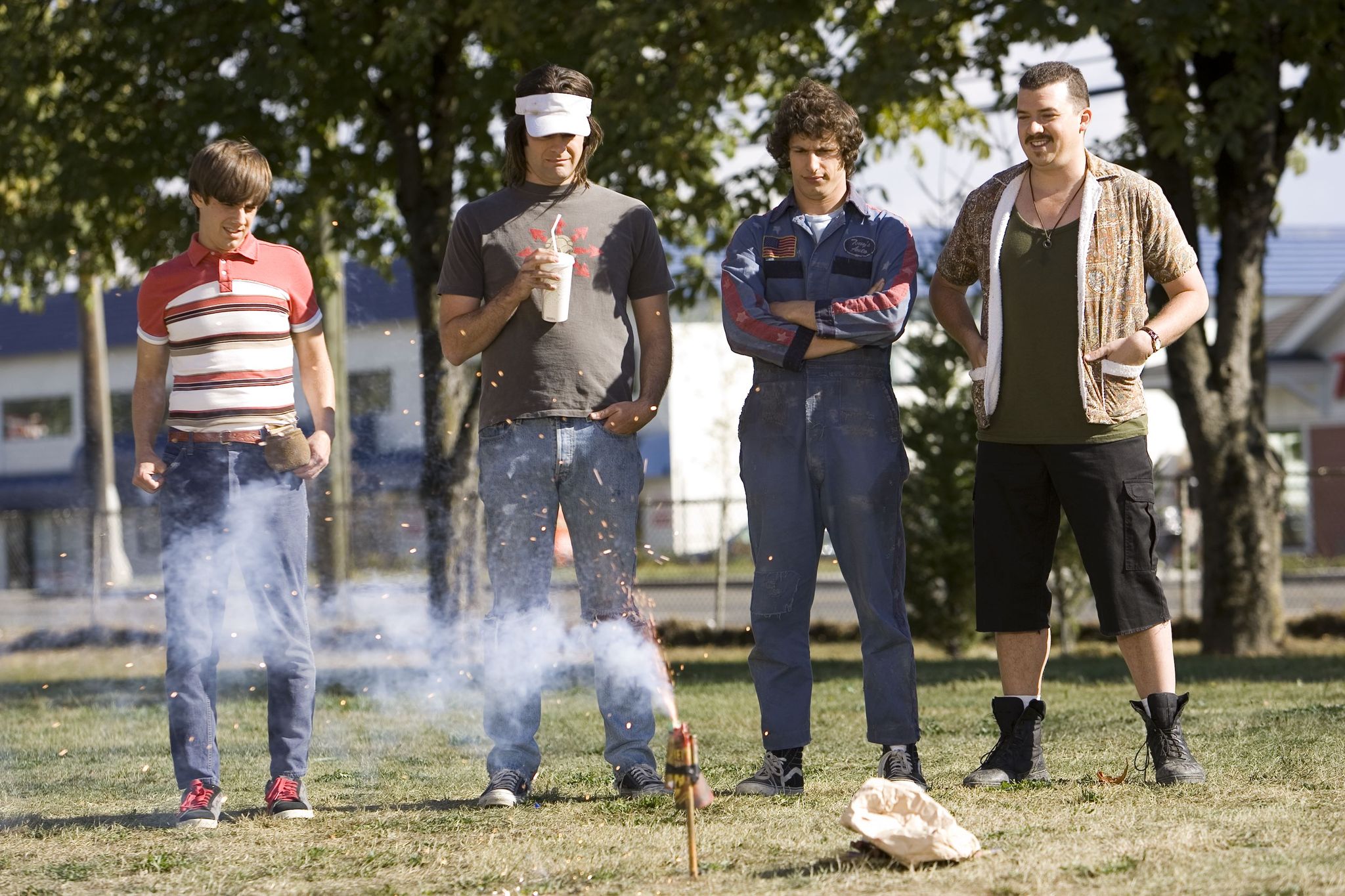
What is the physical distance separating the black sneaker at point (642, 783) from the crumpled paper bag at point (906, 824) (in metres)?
1.02

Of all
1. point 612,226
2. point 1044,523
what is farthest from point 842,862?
point 612,226

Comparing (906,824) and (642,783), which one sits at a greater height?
(906,824)

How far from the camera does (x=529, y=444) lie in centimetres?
457

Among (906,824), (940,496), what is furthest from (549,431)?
(940,496)

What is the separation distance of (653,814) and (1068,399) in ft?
5.56

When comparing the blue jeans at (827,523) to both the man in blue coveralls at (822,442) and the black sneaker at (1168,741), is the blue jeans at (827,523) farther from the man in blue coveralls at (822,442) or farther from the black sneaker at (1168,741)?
the black sneaker at (1168,741)

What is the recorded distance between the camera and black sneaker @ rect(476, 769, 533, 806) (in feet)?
14.5

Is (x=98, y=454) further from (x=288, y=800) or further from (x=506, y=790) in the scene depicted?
(x=506, y=790)

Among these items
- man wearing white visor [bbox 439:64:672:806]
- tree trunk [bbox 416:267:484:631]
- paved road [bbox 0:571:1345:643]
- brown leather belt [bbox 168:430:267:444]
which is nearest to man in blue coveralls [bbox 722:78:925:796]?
man wearing white visor [bbox 439:64:672:806]

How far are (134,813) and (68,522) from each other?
17.3 m

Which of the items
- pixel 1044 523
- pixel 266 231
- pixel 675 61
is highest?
pixel 675 61

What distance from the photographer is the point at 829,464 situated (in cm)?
452

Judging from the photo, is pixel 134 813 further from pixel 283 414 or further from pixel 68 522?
pixel 68 522

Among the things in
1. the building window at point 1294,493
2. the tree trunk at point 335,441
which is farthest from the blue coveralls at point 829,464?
the building window at point 1294,493
